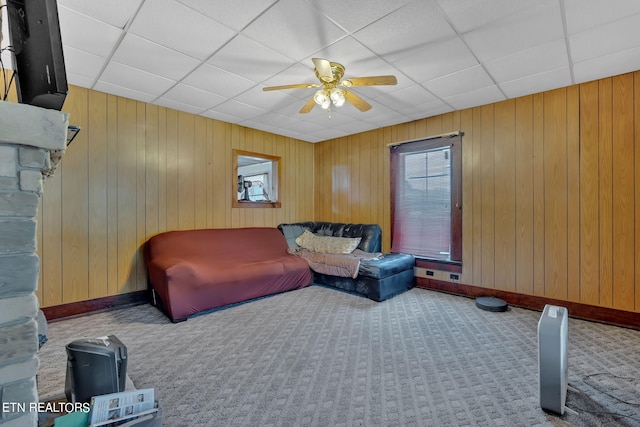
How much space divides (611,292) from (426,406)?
2.70 metres

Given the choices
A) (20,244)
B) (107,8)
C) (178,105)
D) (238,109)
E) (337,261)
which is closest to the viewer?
(20,244)

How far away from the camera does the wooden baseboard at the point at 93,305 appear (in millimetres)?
3100

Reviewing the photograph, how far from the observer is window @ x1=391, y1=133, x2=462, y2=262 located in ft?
13.3

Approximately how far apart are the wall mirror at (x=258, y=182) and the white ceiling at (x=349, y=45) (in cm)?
144

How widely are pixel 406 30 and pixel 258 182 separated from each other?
15.2 feet

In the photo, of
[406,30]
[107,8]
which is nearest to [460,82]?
[406,30]

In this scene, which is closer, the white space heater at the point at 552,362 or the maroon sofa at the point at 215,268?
the white space heater at the point at 552,362

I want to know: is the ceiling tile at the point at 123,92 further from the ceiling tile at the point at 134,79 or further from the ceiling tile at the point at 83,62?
the ceiling tile at the point at 83,62

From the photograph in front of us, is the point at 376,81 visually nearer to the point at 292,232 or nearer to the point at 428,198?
the point at 428,198

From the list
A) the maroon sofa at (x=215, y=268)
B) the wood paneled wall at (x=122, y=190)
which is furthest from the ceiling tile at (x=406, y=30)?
the wood paneled wall at (x=122, y=190)

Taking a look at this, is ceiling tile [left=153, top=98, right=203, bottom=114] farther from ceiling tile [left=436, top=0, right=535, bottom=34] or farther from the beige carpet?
ceiling tile [left=436, top=0, right=535, bottom=34]

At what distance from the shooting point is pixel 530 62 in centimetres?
272

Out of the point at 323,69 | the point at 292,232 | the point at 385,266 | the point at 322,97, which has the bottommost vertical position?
the point at 385,266

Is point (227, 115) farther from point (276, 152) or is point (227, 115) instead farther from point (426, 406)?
point (426, 406)
